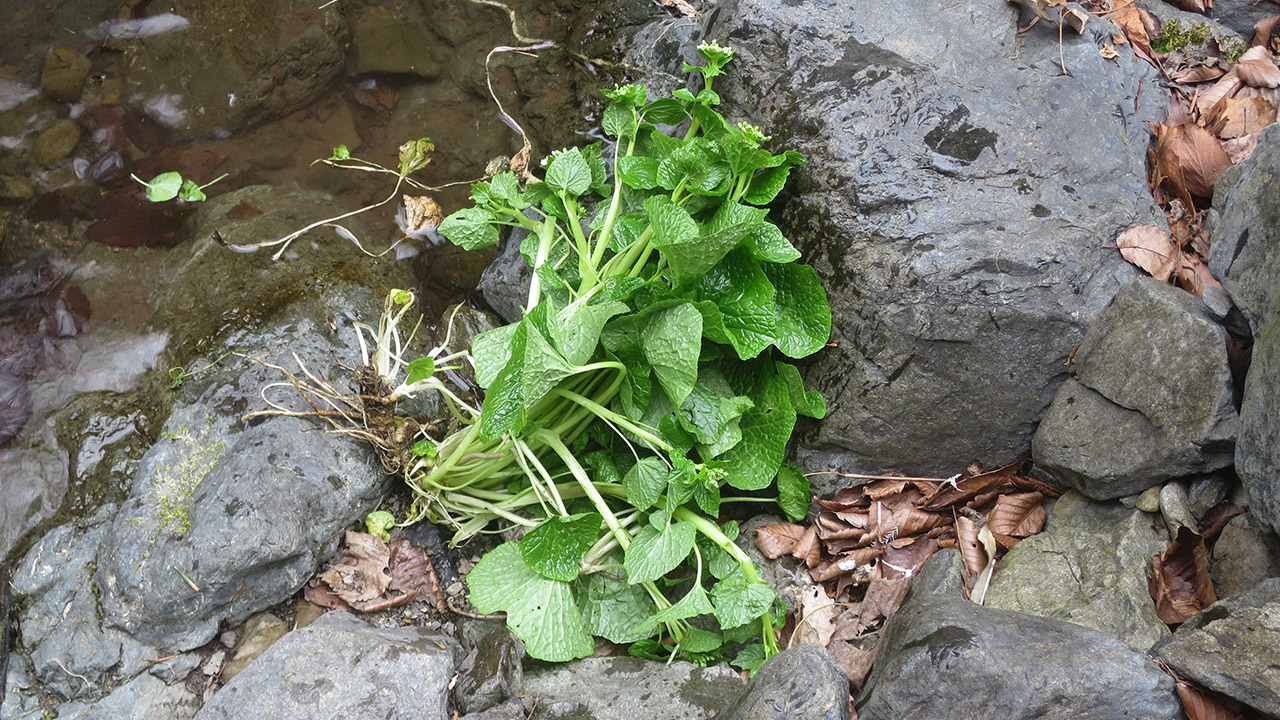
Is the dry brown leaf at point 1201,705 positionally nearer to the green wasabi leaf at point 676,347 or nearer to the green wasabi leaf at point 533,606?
the green wasabi leaf at point 676,347

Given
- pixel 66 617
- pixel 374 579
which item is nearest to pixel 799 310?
pixel 374 579

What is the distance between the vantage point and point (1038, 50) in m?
2.81

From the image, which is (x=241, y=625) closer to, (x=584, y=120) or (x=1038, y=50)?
(x=584, y=120)

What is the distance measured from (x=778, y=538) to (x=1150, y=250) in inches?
60.4

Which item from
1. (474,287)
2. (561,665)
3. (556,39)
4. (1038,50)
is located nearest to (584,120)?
(556,39)

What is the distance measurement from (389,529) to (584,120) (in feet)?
6.61

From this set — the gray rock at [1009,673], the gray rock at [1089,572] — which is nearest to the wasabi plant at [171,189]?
the gray rock at [1009,673]

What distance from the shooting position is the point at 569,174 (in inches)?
115

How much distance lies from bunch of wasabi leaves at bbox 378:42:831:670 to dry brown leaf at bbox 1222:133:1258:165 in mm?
1444

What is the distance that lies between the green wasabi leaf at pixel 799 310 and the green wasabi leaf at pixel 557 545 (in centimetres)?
87

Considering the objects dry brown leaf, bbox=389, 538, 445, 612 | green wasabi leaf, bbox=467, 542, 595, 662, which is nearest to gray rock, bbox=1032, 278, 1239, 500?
green wasabi leaf, bbox=467, 542, 595, 662

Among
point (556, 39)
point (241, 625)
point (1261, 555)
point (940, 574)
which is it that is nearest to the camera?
point (1261, 555)

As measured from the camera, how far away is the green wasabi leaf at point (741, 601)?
96.1 inches

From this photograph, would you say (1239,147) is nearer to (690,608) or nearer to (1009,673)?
(1009,673)
